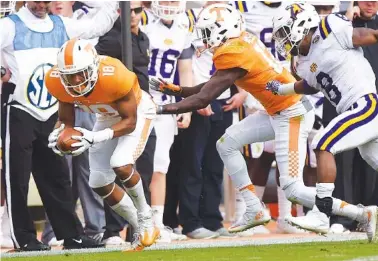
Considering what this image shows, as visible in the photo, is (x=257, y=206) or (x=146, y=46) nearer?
(x=257, y=206)

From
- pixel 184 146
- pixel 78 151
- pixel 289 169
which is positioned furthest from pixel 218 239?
pixel 78 151

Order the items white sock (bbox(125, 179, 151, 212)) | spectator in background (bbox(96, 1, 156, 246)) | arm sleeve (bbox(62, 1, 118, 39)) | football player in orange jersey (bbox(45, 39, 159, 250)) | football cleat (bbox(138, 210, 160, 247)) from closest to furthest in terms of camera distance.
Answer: football player in orange jersey (bbox(45, 39, 159, 250)) < football cleat (bbox(138, 210, 160, 247)) < white sock (bbox(125, 179, 151, 212)) < arm sleeve (bbox(62, 1, 118, 39)) < spectator in background (bbox(96, 1, 156, 246))

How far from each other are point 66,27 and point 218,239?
2216 millimetres

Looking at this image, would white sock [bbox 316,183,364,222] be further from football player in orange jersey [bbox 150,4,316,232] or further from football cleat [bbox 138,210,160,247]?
football cleat [bbox 138,210,160,247]

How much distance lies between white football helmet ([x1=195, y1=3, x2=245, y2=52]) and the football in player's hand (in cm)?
132

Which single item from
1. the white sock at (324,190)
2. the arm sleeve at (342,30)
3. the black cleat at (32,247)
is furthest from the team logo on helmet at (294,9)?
the black cleat at (32,247)

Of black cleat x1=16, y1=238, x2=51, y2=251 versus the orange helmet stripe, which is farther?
black cleat x1=16, y1=238, x2=51, y2=251

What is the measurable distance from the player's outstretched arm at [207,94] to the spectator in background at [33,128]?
3.73 ft

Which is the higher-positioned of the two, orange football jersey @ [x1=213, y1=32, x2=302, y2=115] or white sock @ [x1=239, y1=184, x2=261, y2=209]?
orange football jersey @ [x1=213, y1=32, x2=302, y2=115]

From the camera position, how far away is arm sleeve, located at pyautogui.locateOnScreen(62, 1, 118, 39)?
10375mm

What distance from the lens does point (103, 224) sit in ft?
36.6

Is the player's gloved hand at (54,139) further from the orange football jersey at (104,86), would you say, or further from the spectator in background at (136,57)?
the spectator in background at (136,57)

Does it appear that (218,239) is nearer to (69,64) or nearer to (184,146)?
(184,146)

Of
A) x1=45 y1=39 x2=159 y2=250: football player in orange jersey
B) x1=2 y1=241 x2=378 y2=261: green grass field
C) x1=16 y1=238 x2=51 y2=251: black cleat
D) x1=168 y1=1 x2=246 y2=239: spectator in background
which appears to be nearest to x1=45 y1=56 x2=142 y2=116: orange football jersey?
x1=45 y1=39 x2=159 y2=250: football player in orange jersey
